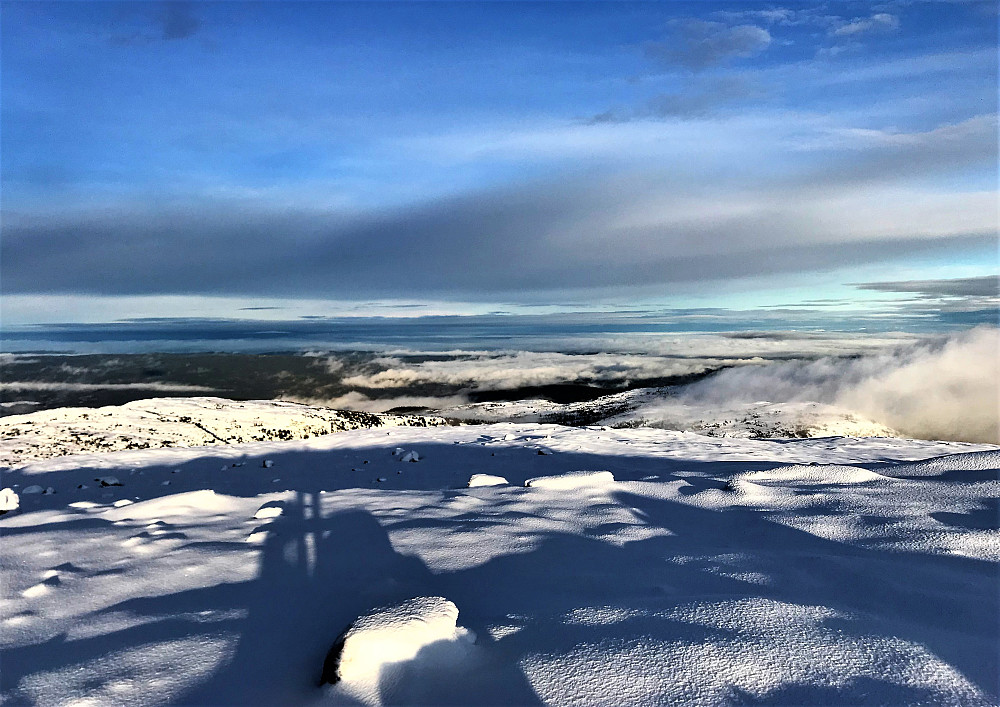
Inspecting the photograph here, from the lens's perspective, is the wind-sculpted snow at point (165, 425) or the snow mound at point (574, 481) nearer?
the snow mound at point (574, 481)

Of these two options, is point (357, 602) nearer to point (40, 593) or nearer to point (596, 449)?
point (40, 593)

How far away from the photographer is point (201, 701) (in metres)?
2.39

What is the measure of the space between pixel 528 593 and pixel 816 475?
452 centimetres

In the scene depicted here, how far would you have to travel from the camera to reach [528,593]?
10.8 feet

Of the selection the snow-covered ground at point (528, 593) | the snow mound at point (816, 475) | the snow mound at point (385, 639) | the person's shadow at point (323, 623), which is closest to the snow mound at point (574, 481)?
the snow-covered ground at point (528, 593)

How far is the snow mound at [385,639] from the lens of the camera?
7.97 feet

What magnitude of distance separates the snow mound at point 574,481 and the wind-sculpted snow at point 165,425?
9145 mm

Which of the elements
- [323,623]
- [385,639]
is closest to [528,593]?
[385,639]

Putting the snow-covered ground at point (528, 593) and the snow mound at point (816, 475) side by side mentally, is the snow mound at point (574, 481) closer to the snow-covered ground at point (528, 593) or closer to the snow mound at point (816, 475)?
the snow-covered ground at point (528, 593)

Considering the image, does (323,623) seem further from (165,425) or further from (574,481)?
(165,425)

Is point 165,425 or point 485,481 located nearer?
point 485,481

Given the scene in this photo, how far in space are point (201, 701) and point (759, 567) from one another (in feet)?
10.6

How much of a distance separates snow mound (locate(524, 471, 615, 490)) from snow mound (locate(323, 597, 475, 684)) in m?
3.55

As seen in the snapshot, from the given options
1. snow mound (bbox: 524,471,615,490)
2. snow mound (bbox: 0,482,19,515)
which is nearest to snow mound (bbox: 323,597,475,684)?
snow mound (bbox: 524,471,615,490)
